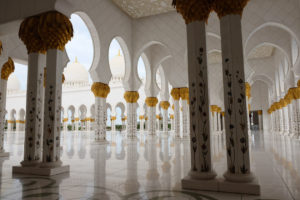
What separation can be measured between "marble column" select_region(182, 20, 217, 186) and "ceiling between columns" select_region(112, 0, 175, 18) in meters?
5.72

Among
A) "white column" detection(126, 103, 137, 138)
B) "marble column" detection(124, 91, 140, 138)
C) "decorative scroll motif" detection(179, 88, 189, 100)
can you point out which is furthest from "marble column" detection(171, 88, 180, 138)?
"white column" detection(126, 103, 137, 138)

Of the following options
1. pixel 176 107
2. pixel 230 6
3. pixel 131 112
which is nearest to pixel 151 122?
pixel 131 112

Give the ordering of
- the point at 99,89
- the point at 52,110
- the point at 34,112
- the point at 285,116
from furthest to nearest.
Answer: the point at 285,116, the point at 99,89, the point at 34,112, the point at 52,110

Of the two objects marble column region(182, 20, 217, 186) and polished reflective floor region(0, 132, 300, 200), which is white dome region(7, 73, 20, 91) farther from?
marble column region(182, 20, 217, 186)

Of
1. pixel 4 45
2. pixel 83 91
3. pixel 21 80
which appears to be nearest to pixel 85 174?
pixel 4 45

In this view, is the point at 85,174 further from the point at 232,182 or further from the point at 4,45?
the point at 4,45

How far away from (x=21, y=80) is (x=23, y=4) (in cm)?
2742

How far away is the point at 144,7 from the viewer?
26.0 feet

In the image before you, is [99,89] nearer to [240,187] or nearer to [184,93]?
[184,93]

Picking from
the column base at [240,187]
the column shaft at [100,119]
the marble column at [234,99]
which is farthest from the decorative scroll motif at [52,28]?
the column shaft at [100,119]

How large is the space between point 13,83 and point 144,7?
2287 cm

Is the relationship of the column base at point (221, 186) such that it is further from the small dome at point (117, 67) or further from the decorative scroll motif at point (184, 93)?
the small dome at point (117, 67)

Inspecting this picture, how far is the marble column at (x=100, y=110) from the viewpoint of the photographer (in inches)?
289

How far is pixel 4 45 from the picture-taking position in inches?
189
